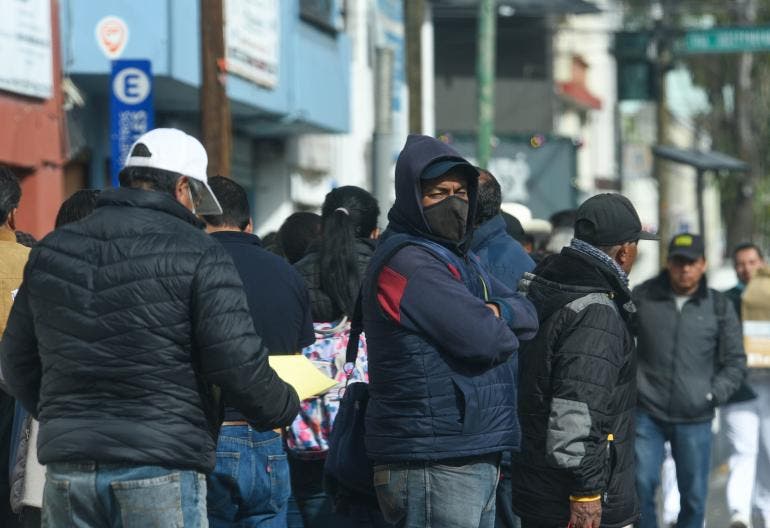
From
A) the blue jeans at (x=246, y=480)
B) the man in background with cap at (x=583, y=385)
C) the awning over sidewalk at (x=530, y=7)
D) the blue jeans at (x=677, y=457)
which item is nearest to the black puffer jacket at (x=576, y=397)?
the man in background with cap at (x=583, y=385)

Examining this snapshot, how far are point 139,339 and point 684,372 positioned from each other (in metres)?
5.36

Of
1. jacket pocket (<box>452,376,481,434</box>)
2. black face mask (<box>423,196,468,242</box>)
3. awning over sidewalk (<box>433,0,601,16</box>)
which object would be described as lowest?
jacket pocket (<box>452,376,481,434</box>)

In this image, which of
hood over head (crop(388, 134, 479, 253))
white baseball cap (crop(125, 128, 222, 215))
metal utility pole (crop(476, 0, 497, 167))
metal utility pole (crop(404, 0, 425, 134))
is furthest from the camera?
metal utility pole (crop(404, 0, 425, 134))

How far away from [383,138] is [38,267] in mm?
10617

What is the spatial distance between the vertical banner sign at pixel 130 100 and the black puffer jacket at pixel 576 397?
6.01 meters

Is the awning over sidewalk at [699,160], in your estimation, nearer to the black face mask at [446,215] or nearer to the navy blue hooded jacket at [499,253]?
the navy blue hooded jacket at [499,253]

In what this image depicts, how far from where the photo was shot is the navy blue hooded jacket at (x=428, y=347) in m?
5.24

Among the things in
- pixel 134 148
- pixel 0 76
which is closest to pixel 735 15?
pixel 0 76

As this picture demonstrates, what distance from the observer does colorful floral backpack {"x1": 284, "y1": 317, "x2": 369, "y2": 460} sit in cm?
713

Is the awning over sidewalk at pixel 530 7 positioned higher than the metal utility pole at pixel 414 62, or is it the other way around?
the awning over sidewalk at pixel 530 7

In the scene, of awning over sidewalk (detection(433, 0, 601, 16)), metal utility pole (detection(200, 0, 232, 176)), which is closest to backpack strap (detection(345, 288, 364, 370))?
metal utility pole (detection(200, 0, 232, 176))

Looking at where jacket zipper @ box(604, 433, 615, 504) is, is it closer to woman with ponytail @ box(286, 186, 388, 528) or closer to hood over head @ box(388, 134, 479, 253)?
hood over head @ box(388, 134, 479, 253)

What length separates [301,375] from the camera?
590cm

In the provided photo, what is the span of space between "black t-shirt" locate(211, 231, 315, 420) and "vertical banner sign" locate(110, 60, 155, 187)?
17.6 ft
